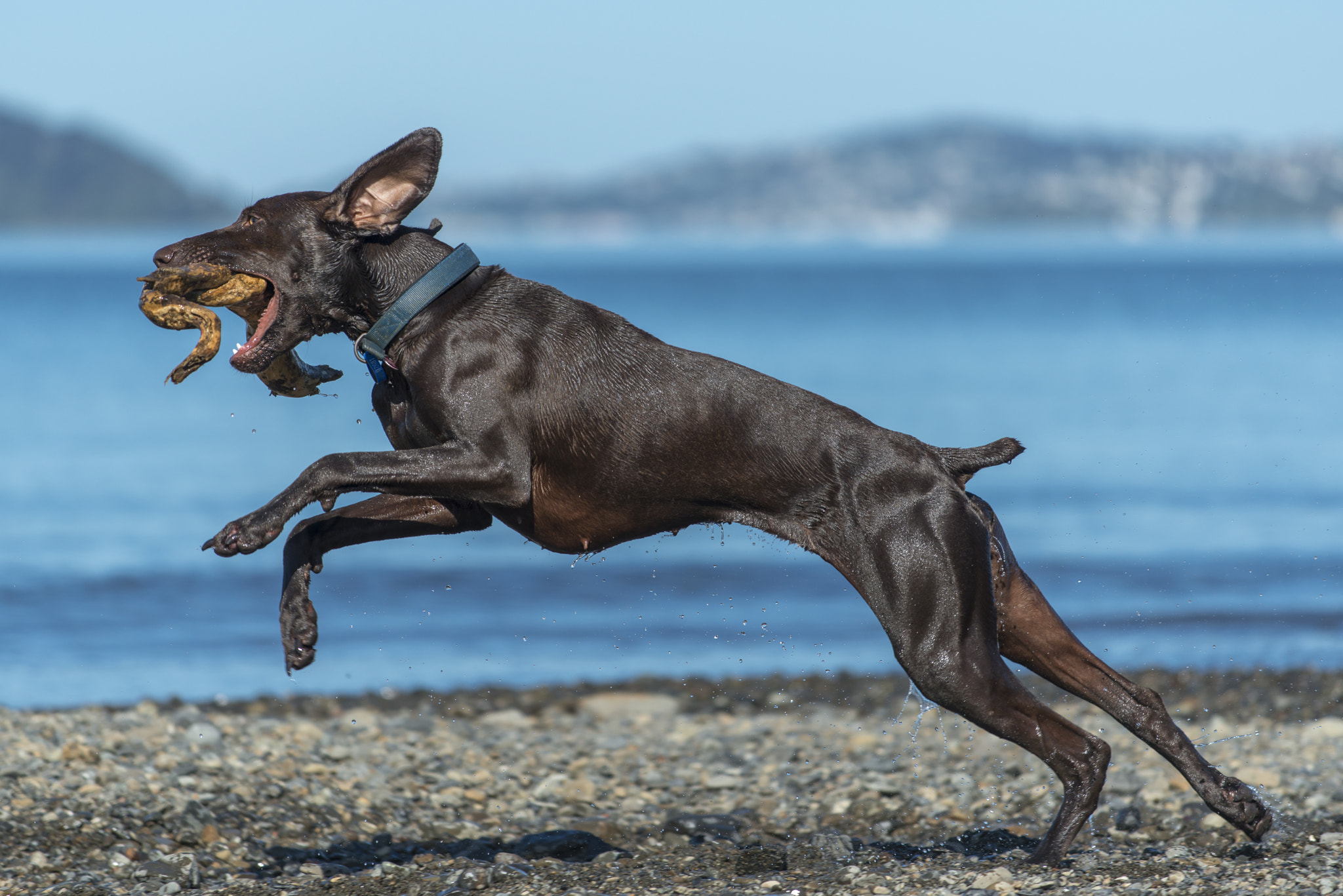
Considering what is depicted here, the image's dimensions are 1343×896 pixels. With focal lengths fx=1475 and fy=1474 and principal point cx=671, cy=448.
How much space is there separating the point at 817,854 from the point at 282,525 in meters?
2.80

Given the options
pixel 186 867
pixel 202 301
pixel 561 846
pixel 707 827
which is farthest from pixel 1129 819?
pixel 202 301

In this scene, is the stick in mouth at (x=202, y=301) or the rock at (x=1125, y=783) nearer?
the stick in mouth at (x=202, y=301)

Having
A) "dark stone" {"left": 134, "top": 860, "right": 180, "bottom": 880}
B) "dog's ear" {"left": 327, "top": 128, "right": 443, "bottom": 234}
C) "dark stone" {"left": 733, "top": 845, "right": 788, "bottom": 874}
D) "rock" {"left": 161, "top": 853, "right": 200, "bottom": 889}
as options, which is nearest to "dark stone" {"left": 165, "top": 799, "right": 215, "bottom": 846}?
"rock" {"left": 161, "top": 853, "right": 200, "bottom": 889}

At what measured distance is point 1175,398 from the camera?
3189 cm

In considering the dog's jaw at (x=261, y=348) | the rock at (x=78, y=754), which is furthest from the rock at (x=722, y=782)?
the dog's jaw at (x=261, y=348)

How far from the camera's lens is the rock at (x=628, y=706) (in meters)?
10.5

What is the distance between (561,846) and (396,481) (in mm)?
2405

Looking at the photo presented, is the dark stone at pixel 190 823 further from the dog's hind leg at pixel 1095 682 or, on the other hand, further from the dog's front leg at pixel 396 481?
the dog's hind leg at pixel 1095 682

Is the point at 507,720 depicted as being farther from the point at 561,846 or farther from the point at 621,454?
the point at 621,454

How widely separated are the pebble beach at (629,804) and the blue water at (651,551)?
1480mm

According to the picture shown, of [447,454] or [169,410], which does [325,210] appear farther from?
[169,410]

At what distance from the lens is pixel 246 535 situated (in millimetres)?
5406

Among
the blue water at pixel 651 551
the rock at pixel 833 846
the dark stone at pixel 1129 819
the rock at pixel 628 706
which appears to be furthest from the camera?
the blue water at pixel 651 551

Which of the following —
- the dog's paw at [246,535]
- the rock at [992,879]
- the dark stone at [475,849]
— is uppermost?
the dog's paw at [246,535]
